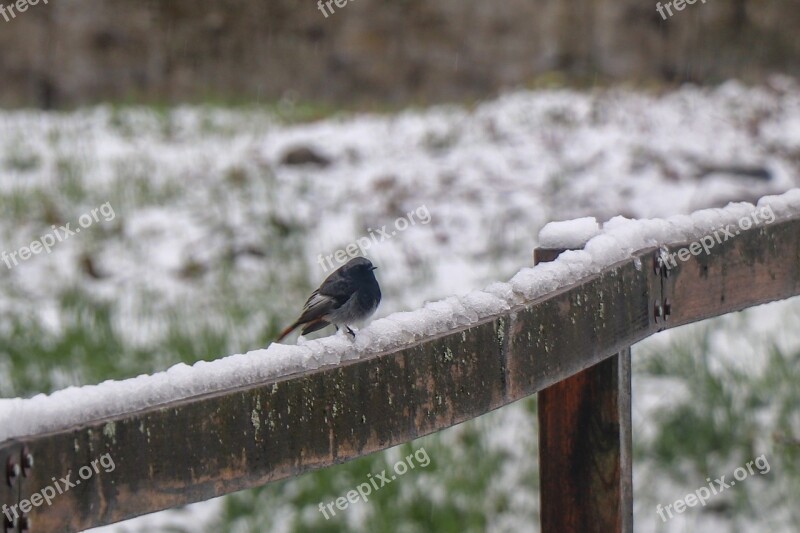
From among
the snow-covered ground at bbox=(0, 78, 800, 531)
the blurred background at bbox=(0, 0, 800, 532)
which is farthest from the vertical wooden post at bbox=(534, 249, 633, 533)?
the snow-covered ground at bbox=(0, 78, 800, 531)

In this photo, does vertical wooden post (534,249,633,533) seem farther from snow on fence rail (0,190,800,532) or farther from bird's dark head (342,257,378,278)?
bird's dark head (342,257,378,278)

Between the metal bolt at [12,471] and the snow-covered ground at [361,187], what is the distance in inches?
131

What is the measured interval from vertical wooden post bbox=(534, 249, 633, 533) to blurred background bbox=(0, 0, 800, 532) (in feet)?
2.64

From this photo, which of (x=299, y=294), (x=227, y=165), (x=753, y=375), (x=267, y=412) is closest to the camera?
(x=267, y=412)

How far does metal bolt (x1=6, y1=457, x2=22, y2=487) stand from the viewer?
103 cm

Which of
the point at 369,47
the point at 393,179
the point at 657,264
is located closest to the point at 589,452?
the point at 657,264

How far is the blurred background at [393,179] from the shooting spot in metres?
4.00

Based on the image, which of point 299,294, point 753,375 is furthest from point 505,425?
point 299,294

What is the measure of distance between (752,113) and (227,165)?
4.02 metres

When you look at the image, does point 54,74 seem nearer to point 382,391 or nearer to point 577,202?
point 577,202

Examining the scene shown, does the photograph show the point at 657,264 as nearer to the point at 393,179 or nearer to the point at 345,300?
the point at 345,300

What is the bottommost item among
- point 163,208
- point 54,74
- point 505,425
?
point 505,425

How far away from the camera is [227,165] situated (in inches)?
292

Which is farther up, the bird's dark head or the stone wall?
the stone wall
